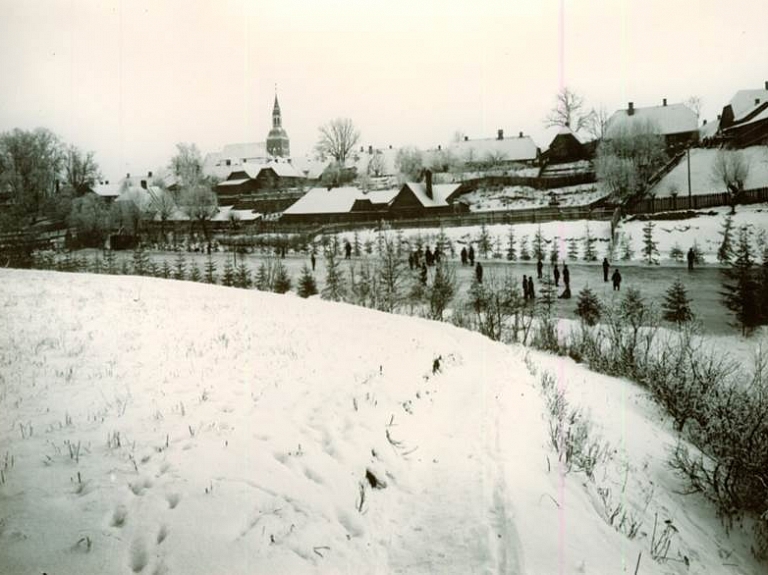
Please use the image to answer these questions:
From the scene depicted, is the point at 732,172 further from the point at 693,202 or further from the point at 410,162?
the point at 410,162

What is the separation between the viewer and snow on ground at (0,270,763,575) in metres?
4.57

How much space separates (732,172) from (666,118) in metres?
39.0

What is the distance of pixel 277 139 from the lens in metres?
130

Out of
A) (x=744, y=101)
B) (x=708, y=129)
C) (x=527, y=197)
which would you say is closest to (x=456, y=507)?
(x=527, y=197)

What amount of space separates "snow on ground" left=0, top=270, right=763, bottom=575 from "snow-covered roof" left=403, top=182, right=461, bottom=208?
46.7 metres

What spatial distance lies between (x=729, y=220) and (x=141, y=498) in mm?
34833

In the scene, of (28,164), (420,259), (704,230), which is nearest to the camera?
(28,164)

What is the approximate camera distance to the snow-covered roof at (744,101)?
56.0 meters

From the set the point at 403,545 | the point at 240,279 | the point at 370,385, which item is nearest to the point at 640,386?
the point at 370,385

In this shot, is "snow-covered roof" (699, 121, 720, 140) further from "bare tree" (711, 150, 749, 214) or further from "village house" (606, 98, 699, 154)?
"bare tree" (711, 150, 749, 214)

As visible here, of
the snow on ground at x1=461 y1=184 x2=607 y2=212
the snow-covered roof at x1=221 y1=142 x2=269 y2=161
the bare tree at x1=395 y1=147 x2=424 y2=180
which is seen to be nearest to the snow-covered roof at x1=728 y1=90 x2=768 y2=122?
the snow on ground at x1=461 y1=184 x2=607 y2=212

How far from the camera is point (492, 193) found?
64.1 metres

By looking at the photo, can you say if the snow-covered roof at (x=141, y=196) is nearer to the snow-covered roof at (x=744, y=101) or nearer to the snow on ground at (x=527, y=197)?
the snow on ground at (x=527, y=197)

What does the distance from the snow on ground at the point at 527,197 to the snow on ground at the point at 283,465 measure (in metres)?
45.0
